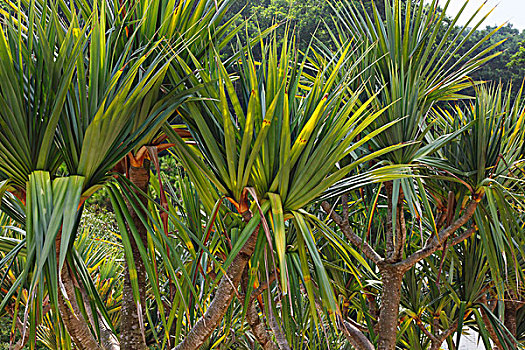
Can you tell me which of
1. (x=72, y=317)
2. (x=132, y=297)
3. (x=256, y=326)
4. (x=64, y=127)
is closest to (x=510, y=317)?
(x=256, y=326)

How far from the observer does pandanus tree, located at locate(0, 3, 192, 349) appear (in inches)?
37.7

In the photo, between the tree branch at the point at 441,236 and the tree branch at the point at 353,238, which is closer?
the tree branch at the point at 441,236

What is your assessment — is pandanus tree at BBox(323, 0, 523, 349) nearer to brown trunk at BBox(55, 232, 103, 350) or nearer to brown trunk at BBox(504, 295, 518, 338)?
brown trunk at BBox(55, 232, 103, 350)

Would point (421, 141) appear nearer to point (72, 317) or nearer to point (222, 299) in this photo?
point (222, 299)

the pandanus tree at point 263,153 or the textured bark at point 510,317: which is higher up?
the pandanus tree at point 263,153

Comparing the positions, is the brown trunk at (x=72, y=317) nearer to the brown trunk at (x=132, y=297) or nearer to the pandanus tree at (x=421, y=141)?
the brown trunk at (x=132, y=297)

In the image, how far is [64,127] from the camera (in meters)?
1.06

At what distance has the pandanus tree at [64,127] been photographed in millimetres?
957

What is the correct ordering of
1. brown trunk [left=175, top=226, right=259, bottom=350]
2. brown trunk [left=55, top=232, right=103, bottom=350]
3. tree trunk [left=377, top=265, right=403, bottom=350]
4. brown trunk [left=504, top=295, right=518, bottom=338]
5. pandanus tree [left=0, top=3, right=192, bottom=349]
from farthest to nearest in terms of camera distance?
brown trunk [left=504, top=295, right=518, bottom=338] → tree trunk [left=377, top=265, right=403, bottom=350] → brown trunk [left=175, top=226, right=259, bottom=350] → brown trunk [left=55, top=232, right=103, bottom=350] → pandanus tree [left=0, top=3, right=192, bottom=349]

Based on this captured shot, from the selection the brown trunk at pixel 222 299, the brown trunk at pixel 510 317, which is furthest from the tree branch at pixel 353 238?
the brown trunk at pixel 510 317

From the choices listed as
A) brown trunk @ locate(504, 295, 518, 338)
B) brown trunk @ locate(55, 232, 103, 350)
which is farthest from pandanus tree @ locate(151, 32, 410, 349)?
brown trunk @ locate(504, 295, 518, 338)

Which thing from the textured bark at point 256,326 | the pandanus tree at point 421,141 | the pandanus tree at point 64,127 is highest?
the pandanus tree at point 421,141

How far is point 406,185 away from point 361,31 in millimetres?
752

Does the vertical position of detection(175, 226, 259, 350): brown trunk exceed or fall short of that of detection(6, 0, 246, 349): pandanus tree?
it falls short
